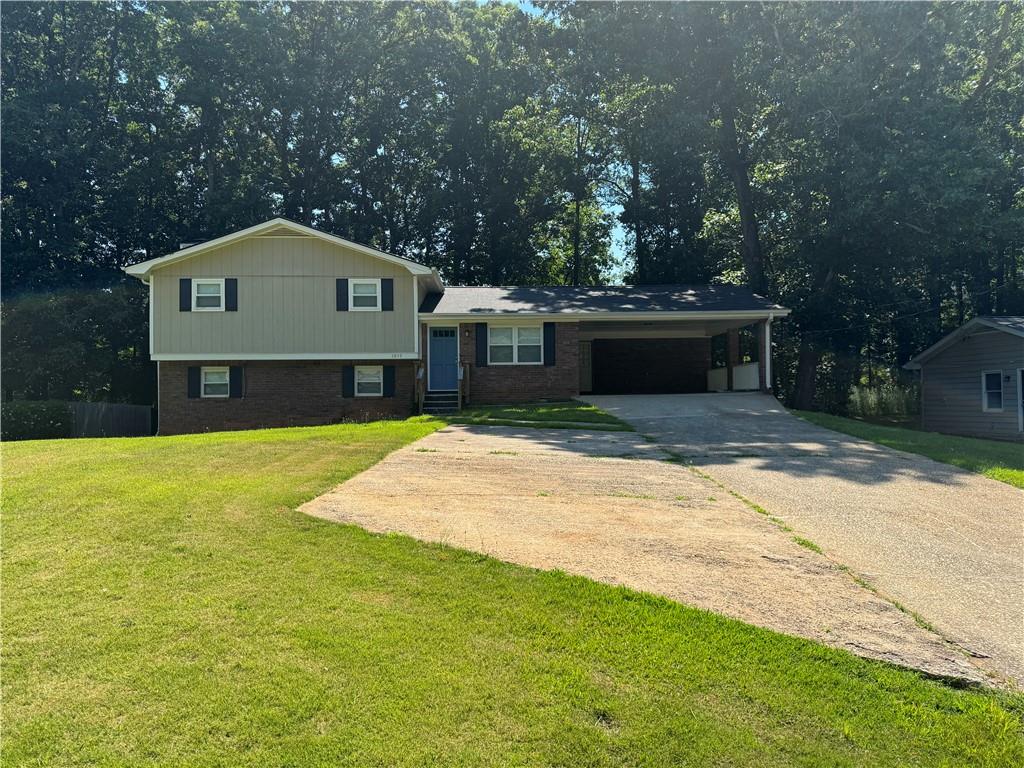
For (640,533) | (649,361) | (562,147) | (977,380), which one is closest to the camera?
(640,533)

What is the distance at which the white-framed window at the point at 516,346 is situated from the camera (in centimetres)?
2011

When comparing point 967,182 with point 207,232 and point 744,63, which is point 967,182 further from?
point 207,232

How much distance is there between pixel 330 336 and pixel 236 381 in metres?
3.01

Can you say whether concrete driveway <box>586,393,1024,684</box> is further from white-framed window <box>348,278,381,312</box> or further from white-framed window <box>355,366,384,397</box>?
white-framed window <box>348,278,381,312</box>

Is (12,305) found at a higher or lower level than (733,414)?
higher

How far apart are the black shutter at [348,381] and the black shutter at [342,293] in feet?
5.67

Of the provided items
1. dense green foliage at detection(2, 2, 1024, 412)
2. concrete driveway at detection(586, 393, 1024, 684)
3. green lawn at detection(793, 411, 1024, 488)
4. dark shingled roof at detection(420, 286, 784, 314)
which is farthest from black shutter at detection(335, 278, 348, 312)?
green lawn at detection(793, 411, 1024, 488)

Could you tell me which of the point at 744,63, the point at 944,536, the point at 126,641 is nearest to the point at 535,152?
the point at 744,63

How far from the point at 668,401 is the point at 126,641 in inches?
652

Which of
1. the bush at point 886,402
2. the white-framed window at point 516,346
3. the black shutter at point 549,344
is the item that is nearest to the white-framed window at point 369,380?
the white-framed window at point 516,346

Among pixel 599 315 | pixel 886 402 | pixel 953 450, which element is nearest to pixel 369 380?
pixel 599 315

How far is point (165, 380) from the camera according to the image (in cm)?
2008

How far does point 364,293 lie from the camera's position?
66.1 ft

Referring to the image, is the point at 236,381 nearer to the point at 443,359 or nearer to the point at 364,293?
the point at 364,293
